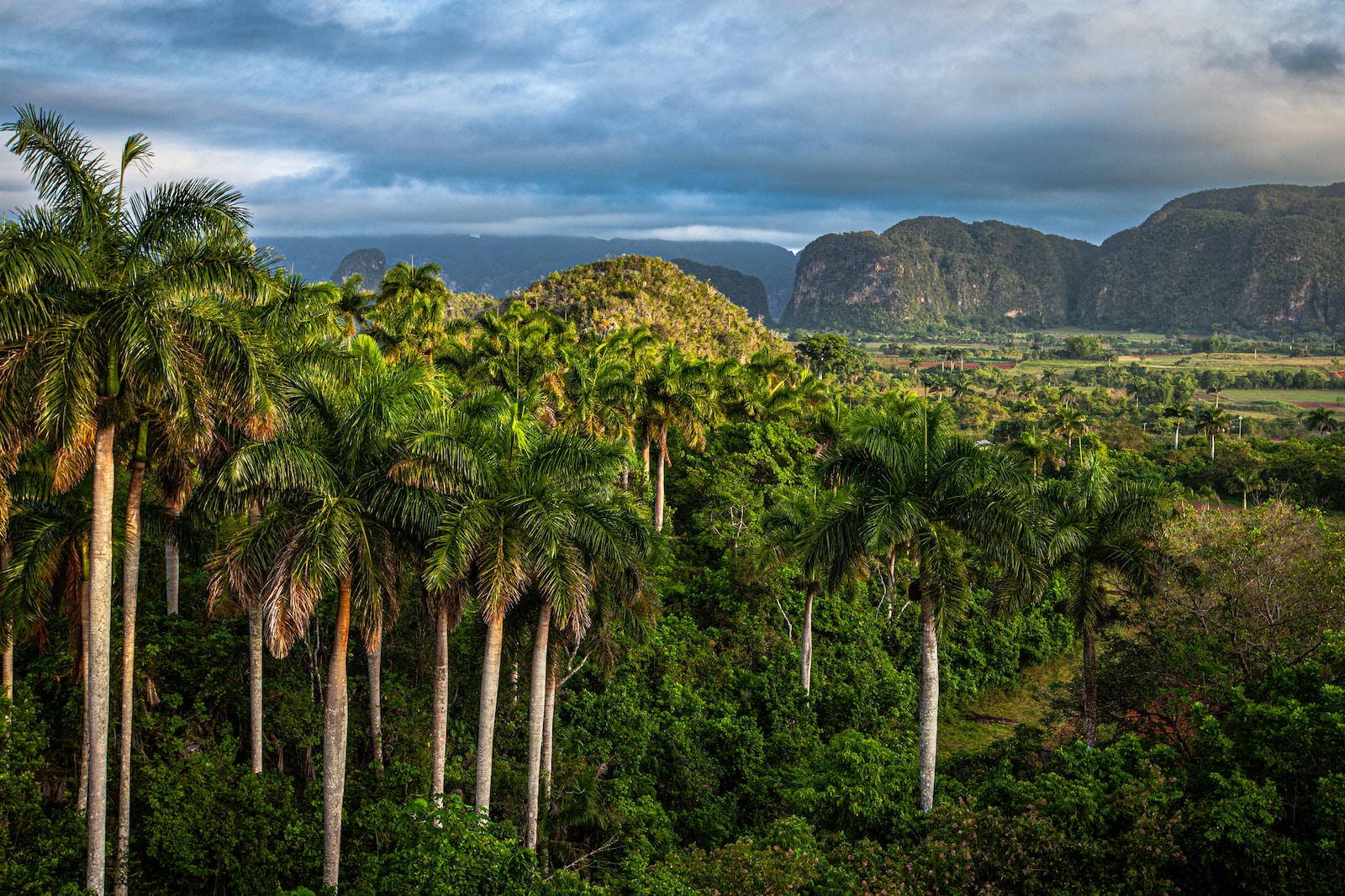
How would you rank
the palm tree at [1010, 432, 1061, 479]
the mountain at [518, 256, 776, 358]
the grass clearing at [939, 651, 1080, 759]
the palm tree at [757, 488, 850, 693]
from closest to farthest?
the palm tree at [757, 488, 850, 693], the grass clearing at [939, 651, 1080, 759], the palm tree at [1010, 432, 1061, 479], the mountain at [518, 256, 776, 358]

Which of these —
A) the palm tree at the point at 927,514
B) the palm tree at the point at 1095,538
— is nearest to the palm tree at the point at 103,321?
the palm tree at the point at 927,514

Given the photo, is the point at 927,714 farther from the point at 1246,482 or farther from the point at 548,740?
the point at 1246,482

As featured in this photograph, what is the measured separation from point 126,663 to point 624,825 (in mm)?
10915

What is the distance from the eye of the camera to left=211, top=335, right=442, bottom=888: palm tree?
42.2 feet

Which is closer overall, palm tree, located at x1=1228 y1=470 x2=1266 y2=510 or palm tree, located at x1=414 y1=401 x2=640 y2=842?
palm tree, located at x1=414 y1=401 x2=640 y2=842

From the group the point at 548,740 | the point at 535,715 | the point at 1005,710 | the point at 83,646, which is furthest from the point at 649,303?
the point at 83,646

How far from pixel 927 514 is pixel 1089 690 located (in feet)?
24.3

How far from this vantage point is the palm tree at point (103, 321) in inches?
436

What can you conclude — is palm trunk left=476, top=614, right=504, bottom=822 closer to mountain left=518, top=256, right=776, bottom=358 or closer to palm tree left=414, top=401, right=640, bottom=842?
palm tree left=414, top=401, right=640, bottom=842

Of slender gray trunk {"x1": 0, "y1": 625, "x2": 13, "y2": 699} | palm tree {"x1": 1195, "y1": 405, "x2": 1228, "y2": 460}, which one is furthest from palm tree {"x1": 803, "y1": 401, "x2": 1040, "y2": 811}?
palm tree {"x1": 1195, "y1": 405, "x2": 1228, "y2": 460}

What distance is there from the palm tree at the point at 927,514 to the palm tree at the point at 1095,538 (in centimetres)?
329

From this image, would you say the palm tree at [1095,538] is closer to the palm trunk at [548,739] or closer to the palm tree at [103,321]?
the palm trunk at [548,739]

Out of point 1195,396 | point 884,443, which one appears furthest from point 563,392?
point 1195,396

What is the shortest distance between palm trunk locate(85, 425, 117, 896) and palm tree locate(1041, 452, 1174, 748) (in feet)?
63.0
